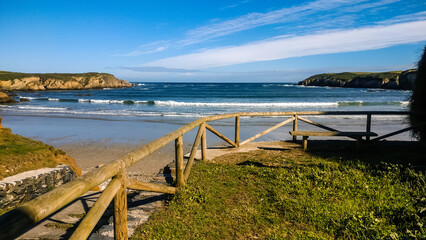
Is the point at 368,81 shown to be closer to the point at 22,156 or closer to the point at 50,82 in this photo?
the point at 50,82

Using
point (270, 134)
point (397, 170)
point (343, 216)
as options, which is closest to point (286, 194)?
point (343, 216)

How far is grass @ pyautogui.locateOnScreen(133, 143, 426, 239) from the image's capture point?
3.34 metres

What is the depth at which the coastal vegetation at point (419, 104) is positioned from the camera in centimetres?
753

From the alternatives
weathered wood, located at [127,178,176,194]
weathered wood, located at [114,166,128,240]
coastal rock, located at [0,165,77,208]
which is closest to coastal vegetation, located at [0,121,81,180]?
coastal rock, located at [0,165,77,208]

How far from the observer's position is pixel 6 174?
4969 millimetres

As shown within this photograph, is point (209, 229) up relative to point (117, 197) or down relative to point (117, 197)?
down

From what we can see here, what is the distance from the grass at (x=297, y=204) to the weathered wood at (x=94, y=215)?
114cm

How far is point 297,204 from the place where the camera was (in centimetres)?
411

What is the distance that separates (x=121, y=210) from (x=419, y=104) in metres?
8.94

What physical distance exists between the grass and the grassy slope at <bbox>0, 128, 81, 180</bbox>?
3.38 metres

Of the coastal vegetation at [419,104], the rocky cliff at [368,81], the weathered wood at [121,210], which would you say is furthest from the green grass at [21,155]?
the rocky cliff at [368,81]

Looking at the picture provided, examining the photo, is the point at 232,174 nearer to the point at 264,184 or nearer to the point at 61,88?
the point at 264,184

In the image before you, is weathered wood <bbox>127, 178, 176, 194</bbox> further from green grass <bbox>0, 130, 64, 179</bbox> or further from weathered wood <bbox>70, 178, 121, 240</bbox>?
green grass <bbox>0, 130, 64, 179</bbox>

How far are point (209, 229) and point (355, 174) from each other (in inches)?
140
